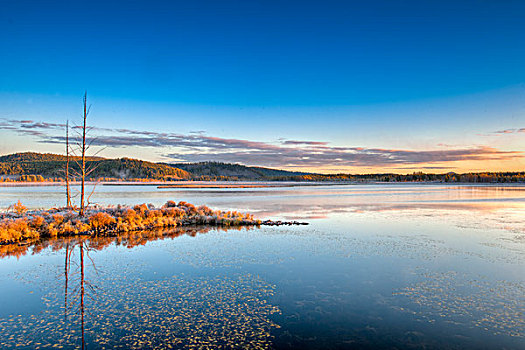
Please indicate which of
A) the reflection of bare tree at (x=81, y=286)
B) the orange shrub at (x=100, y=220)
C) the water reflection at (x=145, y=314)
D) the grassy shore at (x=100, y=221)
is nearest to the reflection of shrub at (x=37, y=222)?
the grassy shore at (x=100, y=221)

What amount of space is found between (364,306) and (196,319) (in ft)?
11.1

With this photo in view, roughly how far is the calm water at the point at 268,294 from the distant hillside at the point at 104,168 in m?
141

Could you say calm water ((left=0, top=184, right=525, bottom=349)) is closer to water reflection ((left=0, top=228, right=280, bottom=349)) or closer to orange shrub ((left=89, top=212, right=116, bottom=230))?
water reflection ((left=0, top=228, right=280, bottom=349))

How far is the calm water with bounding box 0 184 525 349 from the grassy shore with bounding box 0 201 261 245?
6.70 feet

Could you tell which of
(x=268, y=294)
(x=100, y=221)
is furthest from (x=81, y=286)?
(x=100, y=221)

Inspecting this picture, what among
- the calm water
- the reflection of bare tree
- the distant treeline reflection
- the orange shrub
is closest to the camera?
the calm water

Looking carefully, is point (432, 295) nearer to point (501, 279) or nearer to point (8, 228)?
point (501, 279)

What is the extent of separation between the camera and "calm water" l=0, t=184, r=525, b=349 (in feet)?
19.3

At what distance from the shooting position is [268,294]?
7980 mm

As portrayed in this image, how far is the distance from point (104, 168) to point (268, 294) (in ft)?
570

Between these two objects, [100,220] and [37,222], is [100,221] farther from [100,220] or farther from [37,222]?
[37,222]

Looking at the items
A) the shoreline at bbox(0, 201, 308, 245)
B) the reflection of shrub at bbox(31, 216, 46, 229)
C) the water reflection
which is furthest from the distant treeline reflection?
the water reflection

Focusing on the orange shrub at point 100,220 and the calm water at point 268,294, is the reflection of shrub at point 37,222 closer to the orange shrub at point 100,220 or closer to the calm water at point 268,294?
the orange shrub at point 100,220

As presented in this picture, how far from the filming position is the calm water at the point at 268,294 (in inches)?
231
